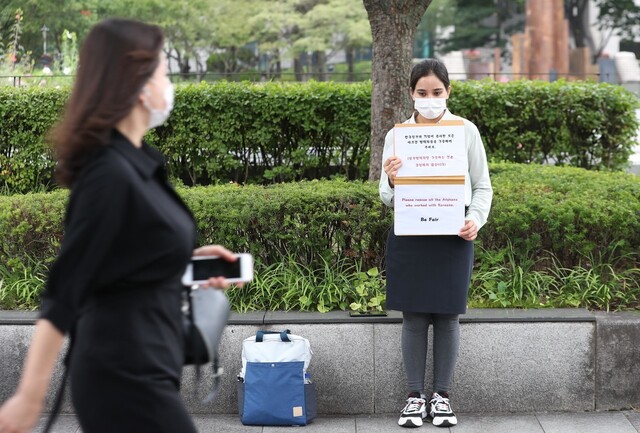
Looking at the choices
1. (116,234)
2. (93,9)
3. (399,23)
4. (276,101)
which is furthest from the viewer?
(93,9)

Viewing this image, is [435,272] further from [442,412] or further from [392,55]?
[392,55]

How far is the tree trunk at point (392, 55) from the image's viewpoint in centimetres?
773

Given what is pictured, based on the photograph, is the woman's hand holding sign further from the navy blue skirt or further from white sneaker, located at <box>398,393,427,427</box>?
white sneaker, located at <box>398,393,427,427</box>

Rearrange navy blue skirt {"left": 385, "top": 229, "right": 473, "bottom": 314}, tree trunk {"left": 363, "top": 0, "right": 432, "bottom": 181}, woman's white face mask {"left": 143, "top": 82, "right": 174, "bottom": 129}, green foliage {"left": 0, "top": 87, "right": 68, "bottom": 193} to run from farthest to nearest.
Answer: green foliage {"left": 0, "top": 87, "right": 68, "bottom": 193}
tree trunk {"left": 363, "top": 0, "right": 432, "bottom": 181}
navy blue skirt {"left": 385, "top": 229, "right": 473, "bottom": 314}
woman's white face mask {"left": 143, "top": 82, "right": 174, "bottom": 129}

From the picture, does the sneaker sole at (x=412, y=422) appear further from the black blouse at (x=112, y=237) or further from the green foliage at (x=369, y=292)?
the black blouse at (x=112, y=237)


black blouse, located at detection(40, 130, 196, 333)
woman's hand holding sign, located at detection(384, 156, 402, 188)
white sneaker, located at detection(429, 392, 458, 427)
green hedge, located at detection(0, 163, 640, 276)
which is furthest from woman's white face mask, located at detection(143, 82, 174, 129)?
green hedge, located at detection(0, 163, 640, 276)

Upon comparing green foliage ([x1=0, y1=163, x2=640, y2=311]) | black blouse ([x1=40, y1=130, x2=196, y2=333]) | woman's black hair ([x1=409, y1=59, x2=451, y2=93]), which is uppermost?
woman's black hair ([x1=409, y1=59, x2=451, y2=93])

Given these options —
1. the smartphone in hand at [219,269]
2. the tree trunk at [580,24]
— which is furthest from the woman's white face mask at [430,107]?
the tree trunk at [580,24]

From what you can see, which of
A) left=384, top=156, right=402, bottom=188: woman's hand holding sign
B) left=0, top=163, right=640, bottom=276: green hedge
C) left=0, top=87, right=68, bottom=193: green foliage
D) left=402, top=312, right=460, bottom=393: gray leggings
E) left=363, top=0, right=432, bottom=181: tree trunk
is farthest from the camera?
left=0, top=87, right=68, bottom=193: green foliage

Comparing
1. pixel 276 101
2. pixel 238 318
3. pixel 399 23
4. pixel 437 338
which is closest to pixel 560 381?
pixel 437 338

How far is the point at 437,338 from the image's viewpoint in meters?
5.57

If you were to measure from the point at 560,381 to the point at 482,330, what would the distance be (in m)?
0.51

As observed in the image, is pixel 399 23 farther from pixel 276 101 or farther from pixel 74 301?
pixel 74 301

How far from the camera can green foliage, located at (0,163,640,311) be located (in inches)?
245
